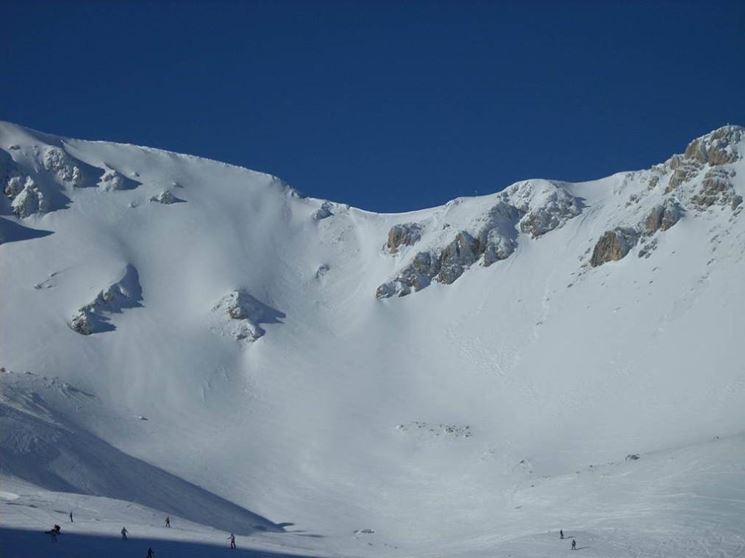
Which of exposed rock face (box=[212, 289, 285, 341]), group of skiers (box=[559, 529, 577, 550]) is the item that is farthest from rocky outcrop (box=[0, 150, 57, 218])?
group of skiers (box=[559, 529, 577, 550])

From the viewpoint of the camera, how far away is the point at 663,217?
115312 millimetres

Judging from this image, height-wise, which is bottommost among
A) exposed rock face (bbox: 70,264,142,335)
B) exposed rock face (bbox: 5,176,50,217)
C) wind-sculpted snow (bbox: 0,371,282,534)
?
wind-sculpted snow (bbox: 0,371,282,534)

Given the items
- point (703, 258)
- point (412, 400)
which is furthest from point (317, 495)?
point (703, 258)

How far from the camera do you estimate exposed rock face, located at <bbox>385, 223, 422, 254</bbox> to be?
477 feet

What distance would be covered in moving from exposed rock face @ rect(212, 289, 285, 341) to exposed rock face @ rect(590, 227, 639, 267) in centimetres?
4733

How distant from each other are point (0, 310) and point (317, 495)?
5776 centimetres

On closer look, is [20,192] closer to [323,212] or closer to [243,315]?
[243,315]

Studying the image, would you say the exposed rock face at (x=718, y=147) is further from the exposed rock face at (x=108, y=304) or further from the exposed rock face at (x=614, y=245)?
the exposed rock face at (x=108, y=304)

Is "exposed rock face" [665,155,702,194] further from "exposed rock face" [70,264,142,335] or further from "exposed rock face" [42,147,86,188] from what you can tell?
"exposed rock face" [42,147,86,188]

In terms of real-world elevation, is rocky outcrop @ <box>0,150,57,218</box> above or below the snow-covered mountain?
above

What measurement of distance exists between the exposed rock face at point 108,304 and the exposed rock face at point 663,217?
73.3m

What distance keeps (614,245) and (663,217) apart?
740 centimetres

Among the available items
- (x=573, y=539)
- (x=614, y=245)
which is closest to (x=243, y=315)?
(x=614, y=245)

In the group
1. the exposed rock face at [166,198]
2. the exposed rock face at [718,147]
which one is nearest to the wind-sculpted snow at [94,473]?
the exposed rock face at [166,198]
